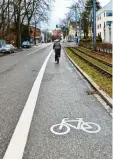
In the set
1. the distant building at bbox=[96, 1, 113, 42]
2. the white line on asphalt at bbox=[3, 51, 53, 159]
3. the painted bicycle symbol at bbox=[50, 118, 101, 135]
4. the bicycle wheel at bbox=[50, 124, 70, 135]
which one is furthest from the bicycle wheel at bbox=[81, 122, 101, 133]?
the distant building at bbox=[96, 1, 113, 42]

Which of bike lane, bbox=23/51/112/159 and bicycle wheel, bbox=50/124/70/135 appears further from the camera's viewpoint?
bicycle wheel, bbox=50/124/70/135

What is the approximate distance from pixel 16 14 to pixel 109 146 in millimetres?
62044

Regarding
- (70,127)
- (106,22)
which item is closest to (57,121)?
(70,127)

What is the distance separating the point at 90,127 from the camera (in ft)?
20.5

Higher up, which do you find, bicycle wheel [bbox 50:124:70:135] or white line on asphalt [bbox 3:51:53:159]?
white line on asphalt [bbox 3:51:53:159]

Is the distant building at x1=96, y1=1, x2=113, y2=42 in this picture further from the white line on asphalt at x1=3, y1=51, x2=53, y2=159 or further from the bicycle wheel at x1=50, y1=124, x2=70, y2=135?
the bicycle wheel at x1=50, y1=124, x2=70, y2=135

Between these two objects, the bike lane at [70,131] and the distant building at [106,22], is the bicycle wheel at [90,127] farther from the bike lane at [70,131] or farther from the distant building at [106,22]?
the distant building at [106,22]

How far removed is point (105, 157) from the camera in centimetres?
464

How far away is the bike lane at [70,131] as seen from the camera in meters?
4.81

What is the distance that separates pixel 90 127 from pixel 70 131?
1.51ft

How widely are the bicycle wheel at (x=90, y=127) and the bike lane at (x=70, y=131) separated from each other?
9 cm

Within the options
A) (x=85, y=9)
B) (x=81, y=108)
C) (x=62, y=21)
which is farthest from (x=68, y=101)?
(x=62, y=21)

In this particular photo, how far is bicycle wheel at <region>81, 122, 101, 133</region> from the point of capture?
237 inches

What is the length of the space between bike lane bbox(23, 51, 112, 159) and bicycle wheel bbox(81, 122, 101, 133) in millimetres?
89
